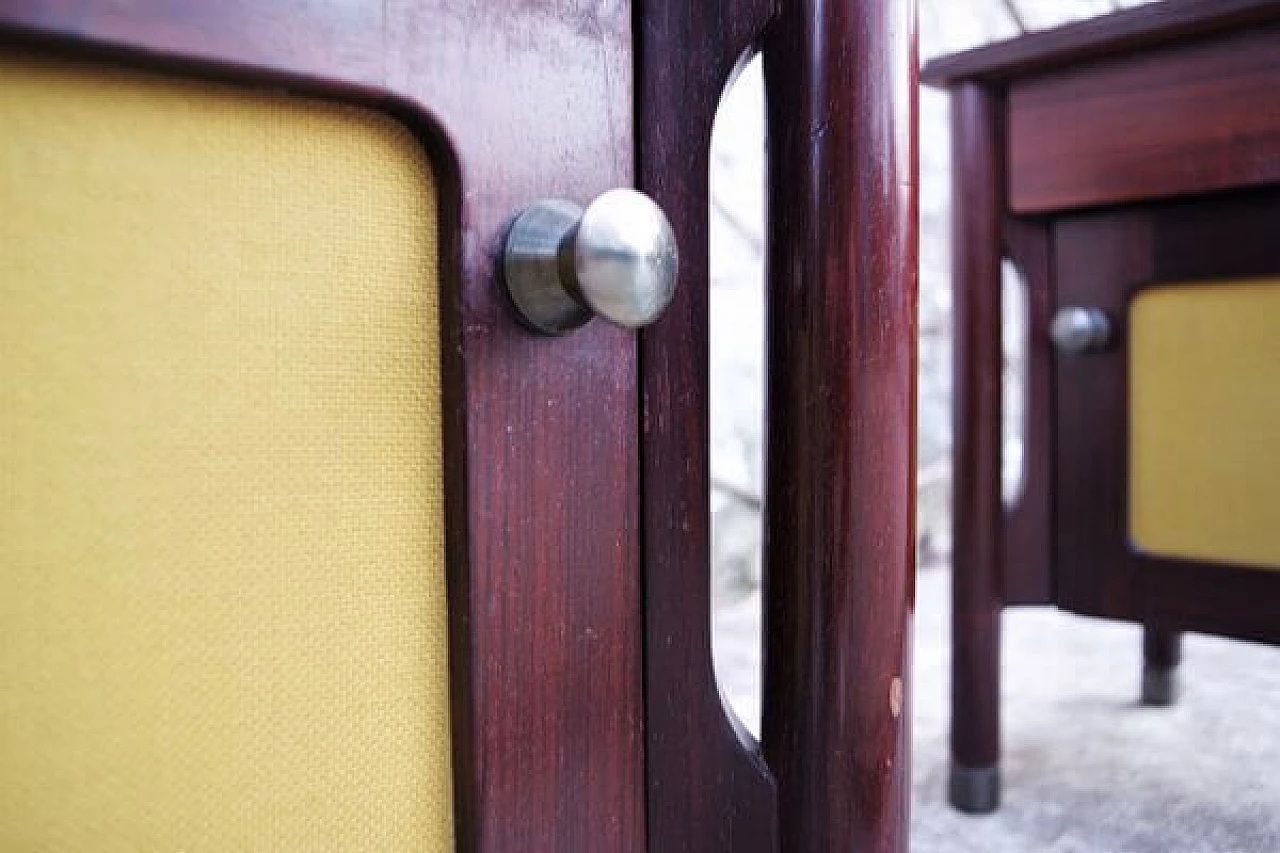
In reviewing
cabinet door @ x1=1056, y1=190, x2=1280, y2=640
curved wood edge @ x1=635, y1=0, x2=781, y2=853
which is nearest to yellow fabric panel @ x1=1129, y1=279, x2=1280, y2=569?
cabinet door @ x1=1056, y1=190, x2=1280, y2=640

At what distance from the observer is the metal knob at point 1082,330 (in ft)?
2.49

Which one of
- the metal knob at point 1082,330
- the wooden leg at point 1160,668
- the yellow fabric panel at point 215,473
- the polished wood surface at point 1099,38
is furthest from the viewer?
the wooden leg at point 1160,668

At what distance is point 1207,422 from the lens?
0.71 metres

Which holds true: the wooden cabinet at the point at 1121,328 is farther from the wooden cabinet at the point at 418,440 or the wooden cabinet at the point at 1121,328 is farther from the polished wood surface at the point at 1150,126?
the wooden cabinet at the point at 418,440

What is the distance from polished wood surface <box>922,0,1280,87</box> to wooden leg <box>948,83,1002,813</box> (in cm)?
2

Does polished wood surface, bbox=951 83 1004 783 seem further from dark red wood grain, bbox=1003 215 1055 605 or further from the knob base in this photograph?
the knob base

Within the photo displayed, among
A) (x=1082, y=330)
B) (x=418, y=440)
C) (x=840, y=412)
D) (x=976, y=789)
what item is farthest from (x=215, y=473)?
(x=976, y=789)

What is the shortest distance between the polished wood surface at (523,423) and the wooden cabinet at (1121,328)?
58 cm

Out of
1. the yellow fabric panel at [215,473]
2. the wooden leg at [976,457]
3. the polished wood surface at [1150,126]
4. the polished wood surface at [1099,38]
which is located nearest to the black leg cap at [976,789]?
the wooden leg at [976,457]

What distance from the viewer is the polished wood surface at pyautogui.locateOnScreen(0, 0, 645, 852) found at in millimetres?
228

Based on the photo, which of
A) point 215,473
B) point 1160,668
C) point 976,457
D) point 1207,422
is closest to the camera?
point 215,473

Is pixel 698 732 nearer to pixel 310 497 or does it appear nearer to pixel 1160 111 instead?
pixel 310 497

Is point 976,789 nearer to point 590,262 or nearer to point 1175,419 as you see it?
point 1175,419

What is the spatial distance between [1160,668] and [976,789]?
15.5 inches
